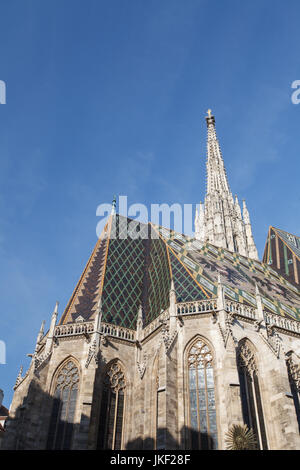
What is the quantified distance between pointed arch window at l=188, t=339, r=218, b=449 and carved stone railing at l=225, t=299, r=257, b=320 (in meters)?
1.81

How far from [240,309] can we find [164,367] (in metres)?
4.20

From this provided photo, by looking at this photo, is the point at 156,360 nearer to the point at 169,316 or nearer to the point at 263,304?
the point at 169,316

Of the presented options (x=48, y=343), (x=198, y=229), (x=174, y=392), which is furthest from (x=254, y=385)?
(x=198, y=229)

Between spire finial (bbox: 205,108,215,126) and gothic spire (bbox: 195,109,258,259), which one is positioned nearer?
gothic spire (bbox: 195,109,258,259)

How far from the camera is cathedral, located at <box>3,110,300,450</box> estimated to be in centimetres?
1477

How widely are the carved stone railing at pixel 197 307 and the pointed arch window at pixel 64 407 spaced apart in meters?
4.96

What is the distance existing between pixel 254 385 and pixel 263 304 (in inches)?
162

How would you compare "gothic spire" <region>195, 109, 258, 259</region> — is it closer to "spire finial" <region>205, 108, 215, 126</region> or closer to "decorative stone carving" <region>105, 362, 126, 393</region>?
"spire finial" <region>205, 108, 215, 126</region>

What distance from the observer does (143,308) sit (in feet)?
68.6

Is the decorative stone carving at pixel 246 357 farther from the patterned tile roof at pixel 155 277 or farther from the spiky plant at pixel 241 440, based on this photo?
the spiky plant at pixel 241 440

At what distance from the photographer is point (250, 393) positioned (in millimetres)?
15680

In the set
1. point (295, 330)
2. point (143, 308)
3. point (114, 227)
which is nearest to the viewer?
point (295, 330)

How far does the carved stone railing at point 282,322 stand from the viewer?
17.9m

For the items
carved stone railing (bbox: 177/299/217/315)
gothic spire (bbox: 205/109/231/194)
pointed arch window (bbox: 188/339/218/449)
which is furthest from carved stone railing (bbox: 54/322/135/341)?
gothic spire (bbox: 205/109/231/194)
